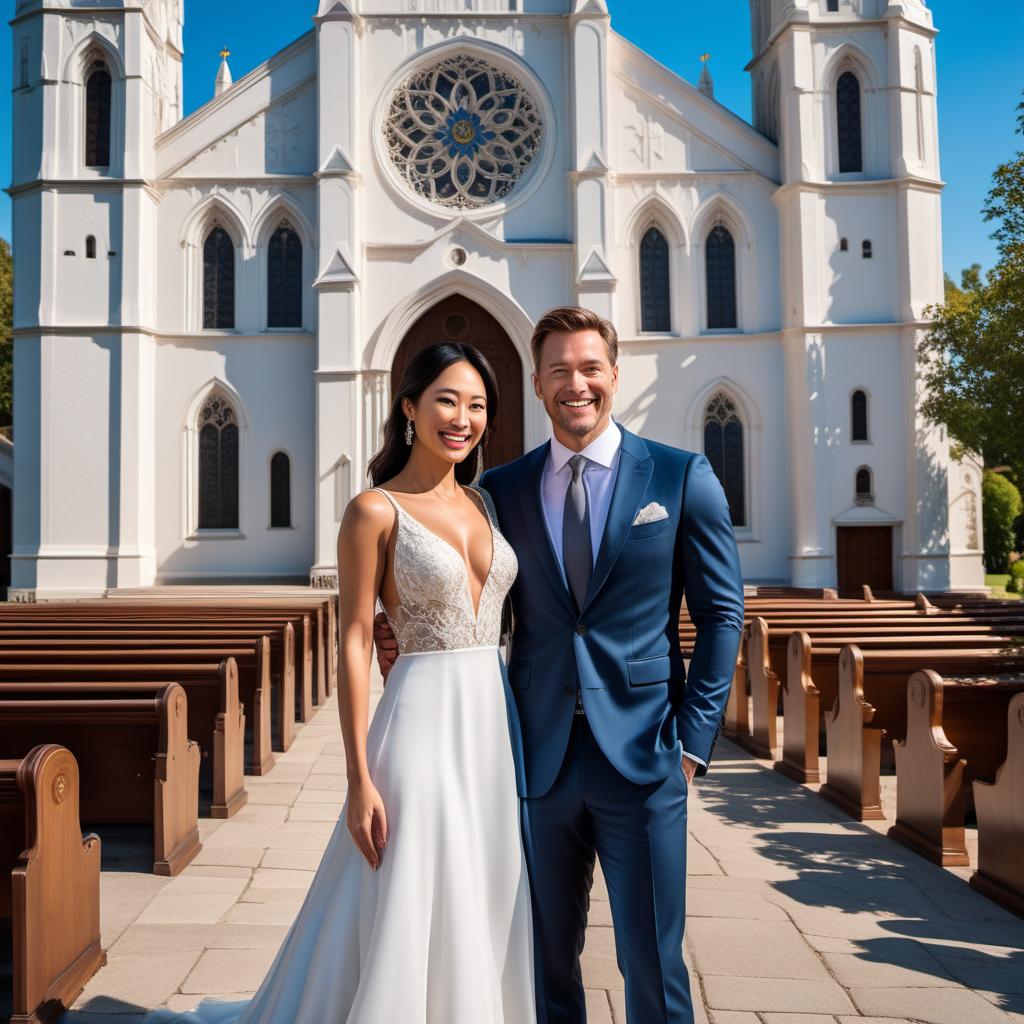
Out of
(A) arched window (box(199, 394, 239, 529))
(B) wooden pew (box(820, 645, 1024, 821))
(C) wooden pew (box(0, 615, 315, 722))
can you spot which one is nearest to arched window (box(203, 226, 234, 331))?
(A) arched window (box(199, 394, 239, 529))

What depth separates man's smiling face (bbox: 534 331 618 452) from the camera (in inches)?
112

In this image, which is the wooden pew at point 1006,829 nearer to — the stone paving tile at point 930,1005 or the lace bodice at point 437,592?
the stone paving tile at point 930,1005

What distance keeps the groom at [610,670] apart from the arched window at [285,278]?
69.2 ft

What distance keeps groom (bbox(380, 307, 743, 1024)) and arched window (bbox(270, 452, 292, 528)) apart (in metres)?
20.4

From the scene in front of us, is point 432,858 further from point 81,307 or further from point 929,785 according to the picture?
point 81,307

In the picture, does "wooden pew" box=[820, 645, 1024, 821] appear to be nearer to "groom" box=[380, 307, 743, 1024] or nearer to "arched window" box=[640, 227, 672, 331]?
"groom" box=[380, 307, 743, 1024]

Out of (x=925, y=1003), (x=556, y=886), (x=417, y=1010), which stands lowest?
(x=925, y=1003)

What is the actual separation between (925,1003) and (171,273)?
22.5m

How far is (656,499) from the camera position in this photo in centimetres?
291

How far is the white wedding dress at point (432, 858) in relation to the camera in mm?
2713

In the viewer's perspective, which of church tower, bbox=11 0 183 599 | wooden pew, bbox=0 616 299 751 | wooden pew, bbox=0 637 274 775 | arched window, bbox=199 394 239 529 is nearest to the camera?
wooden pew, bbox=0 637 274 775

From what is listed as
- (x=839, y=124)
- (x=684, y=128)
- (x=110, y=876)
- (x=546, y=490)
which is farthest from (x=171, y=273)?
(x=546, y=490)

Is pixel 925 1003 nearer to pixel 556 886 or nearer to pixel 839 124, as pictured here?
pixel 556 886

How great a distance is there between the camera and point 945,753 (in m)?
5.36
